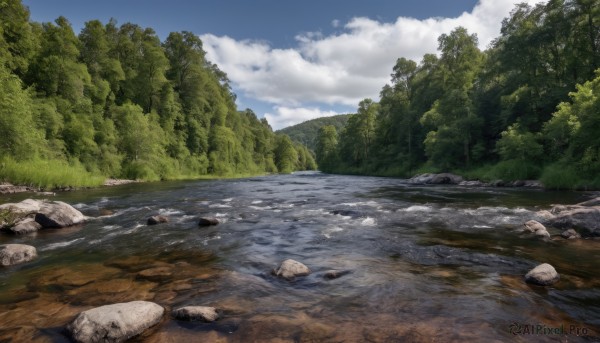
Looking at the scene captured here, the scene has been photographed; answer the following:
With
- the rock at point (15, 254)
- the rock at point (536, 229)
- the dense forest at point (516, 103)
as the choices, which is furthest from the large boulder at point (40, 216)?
the dense forest at point (516, 103)

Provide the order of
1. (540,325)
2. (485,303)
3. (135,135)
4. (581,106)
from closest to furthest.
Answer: (540,325) → (485,303) → (581,106) → (135,135)

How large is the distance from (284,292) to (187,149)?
5802cm

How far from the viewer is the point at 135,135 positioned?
44.3 metres

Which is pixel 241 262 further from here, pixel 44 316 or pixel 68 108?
pixel 68 108

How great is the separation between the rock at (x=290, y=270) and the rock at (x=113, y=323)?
305 centimetres

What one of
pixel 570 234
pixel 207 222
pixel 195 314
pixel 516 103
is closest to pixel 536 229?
pixel 570 234

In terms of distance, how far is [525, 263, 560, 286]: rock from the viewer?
285 inches

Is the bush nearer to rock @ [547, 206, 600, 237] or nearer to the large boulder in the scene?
rock @ [547, 206, 600, 237]

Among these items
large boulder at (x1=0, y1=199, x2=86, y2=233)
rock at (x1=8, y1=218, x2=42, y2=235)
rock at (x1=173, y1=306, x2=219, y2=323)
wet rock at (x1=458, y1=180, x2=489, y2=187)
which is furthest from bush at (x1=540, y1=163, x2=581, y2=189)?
rock at (x1=8, y1=218, x2=42, y2=235)

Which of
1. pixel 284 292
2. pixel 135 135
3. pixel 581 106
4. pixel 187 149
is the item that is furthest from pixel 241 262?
pixel 187 149

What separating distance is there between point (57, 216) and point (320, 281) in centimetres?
1242

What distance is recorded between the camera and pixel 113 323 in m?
5.13

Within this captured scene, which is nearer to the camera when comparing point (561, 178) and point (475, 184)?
point (561, 178)

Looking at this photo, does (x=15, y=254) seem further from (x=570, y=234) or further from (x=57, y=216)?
(x=570, y=234)
